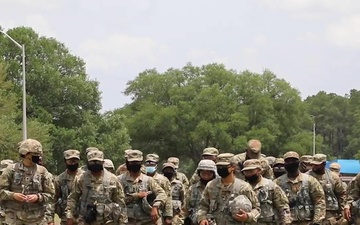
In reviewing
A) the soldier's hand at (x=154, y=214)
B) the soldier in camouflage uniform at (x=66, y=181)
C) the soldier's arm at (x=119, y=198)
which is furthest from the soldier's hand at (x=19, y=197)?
the soldier's hand at (x=154, y=214)

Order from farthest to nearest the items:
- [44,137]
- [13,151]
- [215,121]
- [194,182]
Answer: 1. [215,121]
2. [44,137]
3. [13,151]
4. [194,182]

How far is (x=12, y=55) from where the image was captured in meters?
52.7

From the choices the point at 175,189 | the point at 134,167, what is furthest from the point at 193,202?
the point at 175,189

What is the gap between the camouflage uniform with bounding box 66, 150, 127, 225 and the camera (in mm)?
12383

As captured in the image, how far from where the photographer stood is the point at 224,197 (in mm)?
10945

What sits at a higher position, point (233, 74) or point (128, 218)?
point (233, 74)

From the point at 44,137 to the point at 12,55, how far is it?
10.5m

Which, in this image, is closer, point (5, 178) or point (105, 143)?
point (5, 178)

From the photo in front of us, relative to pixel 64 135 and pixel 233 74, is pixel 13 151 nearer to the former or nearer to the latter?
pixel 64 135

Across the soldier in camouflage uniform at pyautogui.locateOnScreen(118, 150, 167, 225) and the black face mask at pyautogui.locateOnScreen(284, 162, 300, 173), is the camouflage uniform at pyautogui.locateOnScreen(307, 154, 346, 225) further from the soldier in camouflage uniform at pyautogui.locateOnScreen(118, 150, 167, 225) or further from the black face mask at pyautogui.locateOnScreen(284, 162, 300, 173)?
the soldier in camouflage uniform at pyautogui.locateOnScreen(118, 150, 167, 225)

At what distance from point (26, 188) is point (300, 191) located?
4193 millimetres

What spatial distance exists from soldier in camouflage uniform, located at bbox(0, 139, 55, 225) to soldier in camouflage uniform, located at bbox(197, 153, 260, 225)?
265cm

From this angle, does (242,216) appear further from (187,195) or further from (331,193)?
(331,193)

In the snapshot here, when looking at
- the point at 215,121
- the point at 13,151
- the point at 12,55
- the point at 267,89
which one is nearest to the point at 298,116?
the point at 267,89
